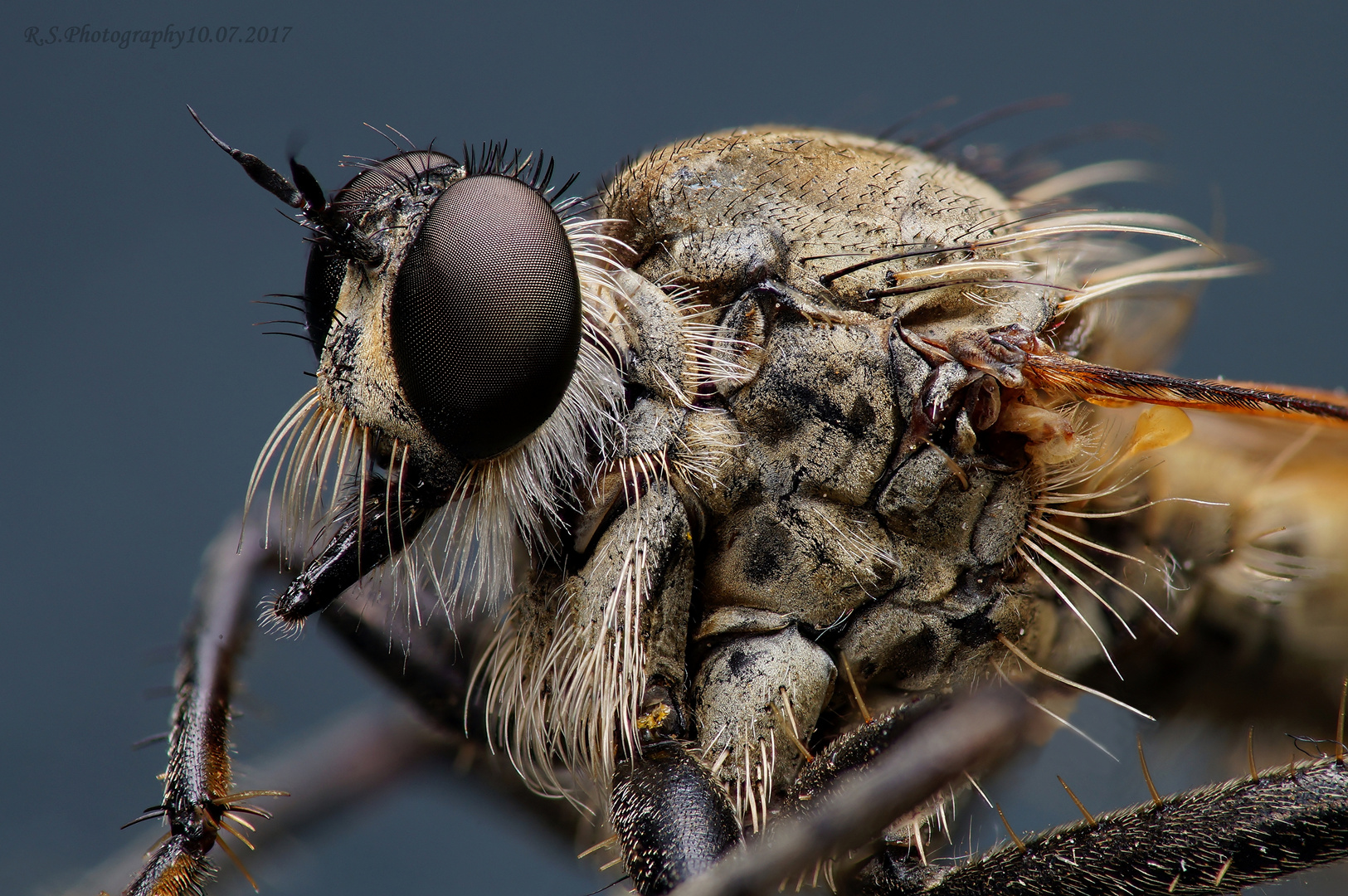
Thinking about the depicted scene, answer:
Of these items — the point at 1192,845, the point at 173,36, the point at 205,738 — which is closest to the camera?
the point at 1192,845

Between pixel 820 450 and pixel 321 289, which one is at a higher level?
pixel 321 289

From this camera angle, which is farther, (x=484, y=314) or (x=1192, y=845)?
(x=1192, y=845)

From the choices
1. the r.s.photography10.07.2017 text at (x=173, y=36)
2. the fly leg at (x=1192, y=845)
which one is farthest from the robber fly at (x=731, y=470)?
the r.s.photography10.07.2017 text at (x=173, y=36)

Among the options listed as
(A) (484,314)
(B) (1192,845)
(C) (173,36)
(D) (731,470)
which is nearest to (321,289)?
(A) (484,314)

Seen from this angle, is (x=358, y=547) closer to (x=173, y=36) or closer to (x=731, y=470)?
(x=731, y=470)

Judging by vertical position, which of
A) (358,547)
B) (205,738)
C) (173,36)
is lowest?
(205,738)

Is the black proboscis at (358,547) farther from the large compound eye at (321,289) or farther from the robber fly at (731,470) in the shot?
the large compound eye at (321,289)

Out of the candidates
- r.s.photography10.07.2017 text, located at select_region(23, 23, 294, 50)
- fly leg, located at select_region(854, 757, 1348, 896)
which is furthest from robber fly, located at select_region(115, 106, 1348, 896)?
r.s.photography10.07.2017 text, located at select_region(23, 23, 294, 50)

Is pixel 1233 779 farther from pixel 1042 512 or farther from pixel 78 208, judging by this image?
pixel 78 208
